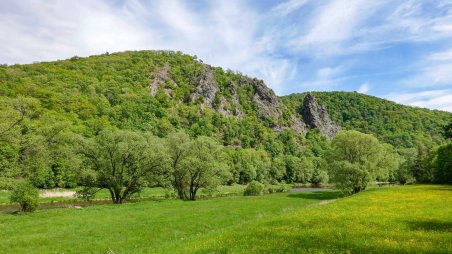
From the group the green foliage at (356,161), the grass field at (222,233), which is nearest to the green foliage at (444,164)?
the green foliage at (356,161)

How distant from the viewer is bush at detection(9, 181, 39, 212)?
37.5m

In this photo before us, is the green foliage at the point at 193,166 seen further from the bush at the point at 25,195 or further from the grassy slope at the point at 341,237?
the grassy slope at the point at 341,237

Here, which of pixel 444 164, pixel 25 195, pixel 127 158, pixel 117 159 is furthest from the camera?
pixel 444 164

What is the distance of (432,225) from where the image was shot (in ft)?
66.8

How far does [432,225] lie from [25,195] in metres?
40.7

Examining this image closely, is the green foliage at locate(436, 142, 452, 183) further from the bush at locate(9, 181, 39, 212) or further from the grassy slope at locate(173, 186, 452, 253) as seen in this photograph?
the bush at locate(9, 181, 39, 212)

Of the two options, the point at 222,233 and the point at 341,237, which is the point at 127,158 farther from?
the point at 341,237

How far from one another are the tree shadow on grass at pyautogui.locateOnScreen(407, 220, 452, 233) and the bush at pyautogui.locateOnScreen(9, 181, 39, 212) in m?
39.3

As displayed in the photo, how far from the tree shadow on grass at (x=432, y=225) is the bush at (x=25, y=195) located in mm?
39251

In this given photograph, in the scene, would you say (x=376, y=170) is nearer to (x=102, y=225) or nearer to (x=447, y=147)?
(x=447, y=147)

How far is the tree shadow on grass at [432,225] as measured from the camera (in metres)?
19.0

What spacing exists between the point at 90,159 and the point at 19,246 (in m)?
33.7

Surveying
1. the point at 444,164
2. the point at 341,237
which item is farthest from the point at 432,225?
the point at 444,164

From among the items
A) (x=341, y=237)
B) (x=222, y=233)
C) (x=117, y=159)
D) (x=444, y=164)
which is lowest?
(x=222, y=233)
